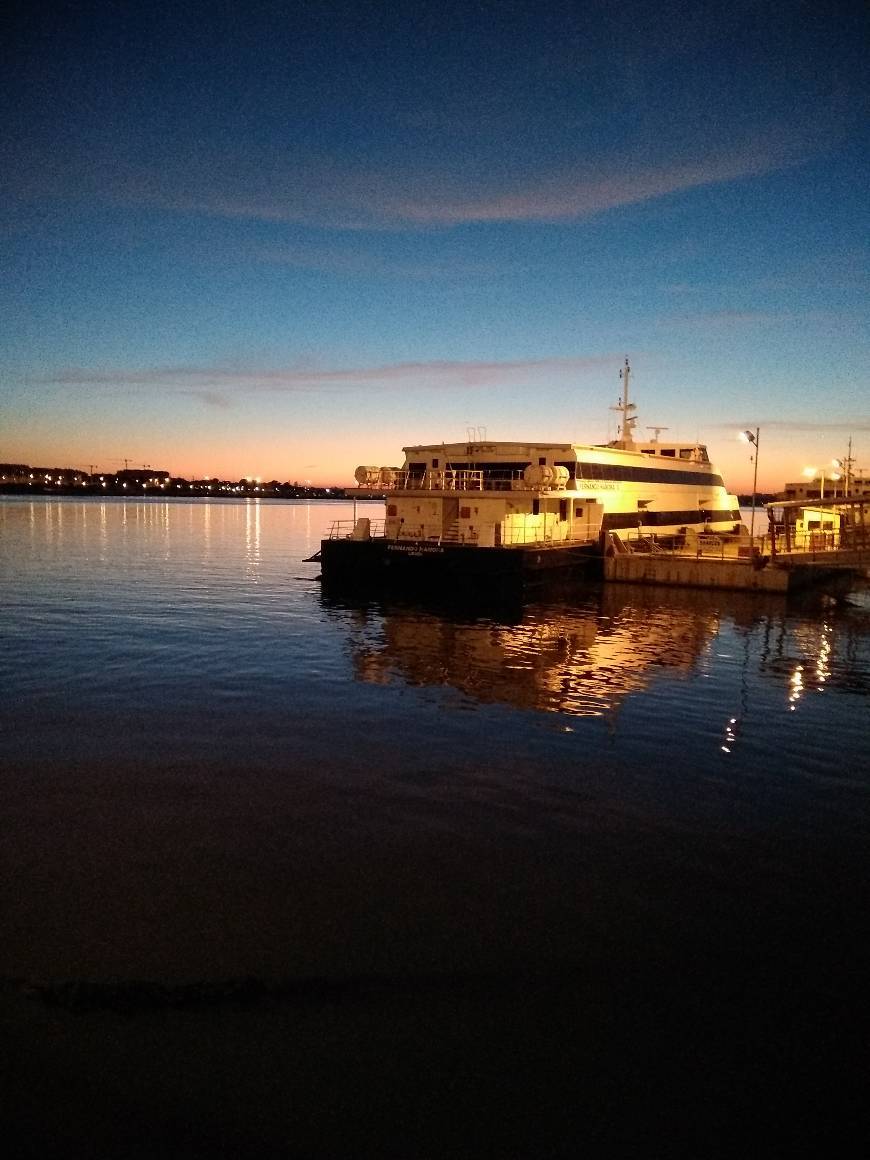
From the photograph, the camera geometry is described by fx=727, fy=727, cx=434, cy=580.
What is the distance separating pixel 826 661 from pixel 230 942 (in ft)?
68.0

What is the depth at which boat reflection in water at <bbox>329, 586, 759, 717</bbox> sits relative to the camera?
61.2 ft

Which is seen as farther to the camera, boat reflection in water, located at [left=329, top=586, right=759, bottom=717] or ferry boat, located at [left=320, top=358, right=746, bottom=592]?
ferry boat, located at [left=320, top=358, right=746, bottom=592]

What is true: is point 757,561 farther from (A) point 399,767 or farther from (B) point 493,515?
(A) point 399,767

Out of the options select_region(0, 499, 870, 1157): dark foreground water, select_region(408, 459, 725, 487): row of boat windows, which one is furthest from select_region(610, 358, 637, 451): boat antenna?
select_region(0, 499, 870, 1157): dark foreground water

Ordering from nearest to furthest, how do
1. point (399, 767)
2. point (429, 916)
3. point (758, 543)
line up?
point (429, 916) → point (399, 767) → point (758, 543)

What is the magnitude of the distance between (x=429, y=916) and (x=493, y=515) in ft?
91.9

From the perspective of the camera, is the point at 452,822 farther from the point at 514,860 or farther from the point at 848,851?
the point at 848,851

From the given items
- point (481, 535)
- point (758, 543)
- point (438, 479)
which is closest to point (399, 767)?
point (481, 535)

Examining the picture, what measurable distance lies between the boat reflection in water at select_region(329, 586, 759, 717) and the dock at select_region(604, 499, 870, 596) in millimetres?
3110

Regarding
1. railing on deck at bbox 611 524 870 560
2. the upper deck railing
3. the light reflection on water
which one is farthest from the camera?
the upper deck railing

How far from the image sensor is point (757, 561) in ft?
116

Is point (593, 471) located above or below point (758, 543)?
above

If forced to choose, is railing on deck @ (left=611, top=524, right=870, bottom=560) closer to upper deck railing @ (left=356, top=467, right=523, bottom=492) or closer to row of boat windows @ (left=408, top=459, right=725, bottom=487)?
row of boat windows @ (left=408, top=459, right=725, bottom=487)

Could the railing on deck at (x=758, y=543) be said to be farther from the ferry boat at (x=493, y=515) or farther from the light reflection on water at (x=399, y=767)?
the light reflection on water at (x=399, y=767)
